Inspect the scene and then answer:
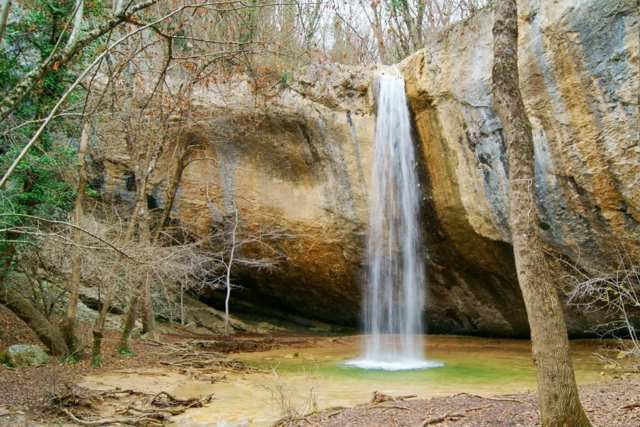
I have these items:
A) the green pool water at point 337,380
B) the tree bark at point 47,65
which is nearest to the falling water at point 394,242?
the green pool water at point 337,380

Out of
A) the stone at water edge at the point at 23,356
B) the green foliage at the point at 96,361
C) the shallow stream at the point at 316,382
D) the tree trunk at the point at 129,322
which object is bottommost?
the shallow stream at the point at 316,382

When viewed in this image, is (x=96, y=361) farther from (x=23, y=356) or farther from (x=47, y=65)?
(x=47, y=65)

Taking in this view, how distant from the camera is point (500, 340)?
14.4 meters

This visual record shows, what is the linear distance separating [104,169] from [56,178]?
19.3 ft

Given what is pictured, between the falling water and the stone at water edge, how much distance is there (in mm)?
5752

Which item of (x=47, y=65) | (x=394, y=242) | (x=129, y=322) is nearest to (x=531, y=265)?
(x=47, y=65)

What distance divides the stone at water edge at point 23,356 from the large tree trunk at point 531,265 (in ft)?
23.6

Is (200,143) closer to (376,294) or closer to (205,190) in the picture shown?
(205,190)

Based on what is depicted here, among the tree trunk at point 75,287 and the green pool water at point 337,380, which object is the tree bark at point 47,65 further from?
the tree trunk at point 75,287

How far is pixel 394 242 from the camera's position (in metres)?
14.3

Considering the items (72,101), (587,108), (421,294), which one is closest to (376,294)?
(421,294)

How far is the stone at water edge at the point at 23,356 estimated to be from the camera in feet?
26.7

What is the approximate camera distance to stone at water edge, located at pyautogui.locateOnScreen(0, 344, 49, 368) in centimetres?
815

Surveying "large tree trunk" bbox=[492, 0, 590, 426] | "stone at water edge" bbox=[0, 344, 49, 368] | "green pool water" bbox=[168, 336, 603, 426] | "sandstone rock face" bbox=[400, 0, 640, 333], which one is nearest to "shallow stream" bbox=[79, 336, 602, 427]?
"green pool water" bbox=[168, 336, 603, 426]
